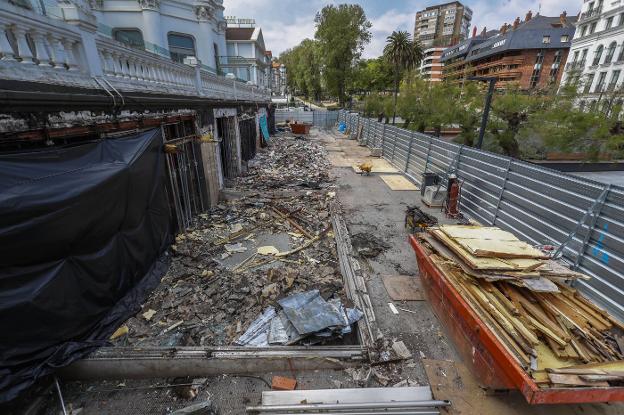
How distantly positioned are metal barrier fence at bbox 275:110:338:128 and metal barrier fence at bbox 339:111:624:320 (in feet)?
96.2

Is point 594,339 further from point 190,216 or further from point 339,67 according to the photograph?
point 339,67

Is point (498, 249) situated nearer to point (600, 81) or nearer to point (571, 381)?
point (571, 381)

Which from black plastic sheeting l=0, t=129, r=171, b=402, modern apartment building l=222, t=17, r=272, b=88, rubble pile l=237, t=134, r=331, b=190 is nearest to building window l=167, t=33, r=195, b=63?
modern apartment building l=222, t=17, r=272, b=88

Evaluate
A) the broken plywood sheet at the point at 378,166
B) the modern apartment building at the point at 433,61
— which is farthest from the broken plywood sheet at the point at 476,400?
the modern apartment building at the point at 433,61

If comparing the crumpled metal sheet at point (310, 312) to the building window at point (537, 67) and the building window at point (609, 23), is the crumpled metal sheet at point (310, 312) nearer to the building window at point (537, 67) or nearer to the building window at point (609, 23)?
the building window at point (609, 23)

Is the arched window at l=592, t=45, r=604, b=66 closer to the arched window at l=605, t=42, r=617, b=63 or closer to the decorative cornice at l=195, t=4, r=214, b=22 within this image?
the arched window at l=605, t=42, r=617, b=63

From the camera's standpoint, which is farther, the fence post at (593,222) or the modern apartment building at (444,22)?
the modern apartment building at (444,22)

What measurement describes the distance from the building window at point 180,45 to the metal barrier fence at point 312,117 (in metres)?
19.5

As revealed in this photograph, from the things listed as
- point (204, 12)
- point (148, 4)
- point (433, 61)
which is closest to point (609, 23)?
point (204, 12)

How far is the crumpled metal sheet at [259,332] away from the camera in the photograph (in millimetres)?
3777

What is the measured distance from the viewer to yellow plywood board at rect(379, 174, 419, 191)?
10.5m

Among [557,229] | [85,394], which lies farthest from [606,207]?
[85,394]

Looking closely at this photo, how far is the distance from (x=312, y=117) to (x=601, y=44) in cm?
3505

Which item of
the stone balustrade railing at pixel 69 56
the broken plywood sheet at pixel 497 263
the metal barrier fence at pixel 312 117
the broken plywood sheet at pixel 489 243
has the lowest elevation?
the broken plywood sheet at pixel 497 263
